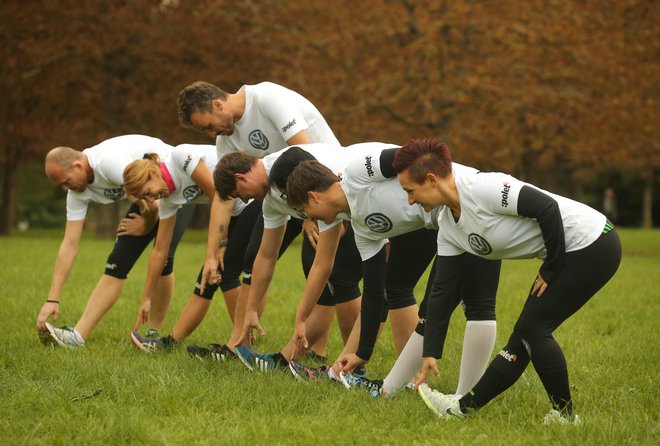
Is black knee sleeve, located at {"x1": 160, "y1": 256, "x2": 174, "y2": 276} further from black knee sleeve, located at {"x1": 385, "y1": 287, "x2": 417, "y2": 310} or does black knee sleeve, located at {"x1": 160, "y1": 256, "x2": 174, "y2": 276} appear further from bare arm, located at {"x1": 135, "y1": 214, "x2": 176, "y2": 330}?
black knee sleeve, located at {"x1": 385, "y1": 287, "x2": 417, "y2": 310}

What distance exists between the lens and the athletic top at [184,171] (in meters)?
7.01

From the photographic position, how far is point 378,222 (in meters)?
5.43

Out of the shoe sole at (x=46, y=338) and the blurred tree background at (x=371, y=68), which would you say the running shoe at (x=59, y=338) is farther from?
the blurred tree background at (x=371, y=68)

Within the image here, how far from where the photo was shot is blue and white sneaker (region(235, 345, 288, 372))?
20.4 ft

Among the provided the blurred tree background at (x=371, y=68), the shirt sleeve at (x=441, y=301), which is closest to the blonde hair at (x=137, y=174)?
the shirt sleeve at (x=441, y=301)

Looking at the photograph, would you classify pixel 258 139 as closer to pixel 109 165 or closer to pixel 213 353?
pixel 109 165

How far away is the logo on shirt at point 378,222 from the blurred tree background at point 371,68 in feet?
51.3

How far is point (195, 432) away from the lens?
4.63 m

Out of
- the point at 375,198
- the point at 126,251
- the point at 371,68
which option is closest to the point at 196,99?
the point at 375,198

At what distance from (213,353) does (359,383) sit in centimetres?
134

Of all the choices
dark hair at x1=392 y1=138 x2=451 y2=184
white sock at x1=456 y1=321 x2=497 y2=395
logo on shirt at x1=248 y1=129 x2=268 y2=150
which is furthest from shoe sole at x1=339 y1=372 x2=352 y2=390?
logo on shirt at x1=248 y1=129 x2=268 y2=150

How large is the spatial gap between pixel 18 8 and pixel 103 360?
20190mm

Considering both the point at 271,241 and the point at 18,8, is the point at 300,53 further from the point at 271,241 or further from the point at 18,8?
the point at 271,241

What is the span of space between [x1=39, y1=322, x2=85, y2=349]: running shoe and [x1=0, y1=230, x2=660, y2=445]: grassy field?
0.09 meters
